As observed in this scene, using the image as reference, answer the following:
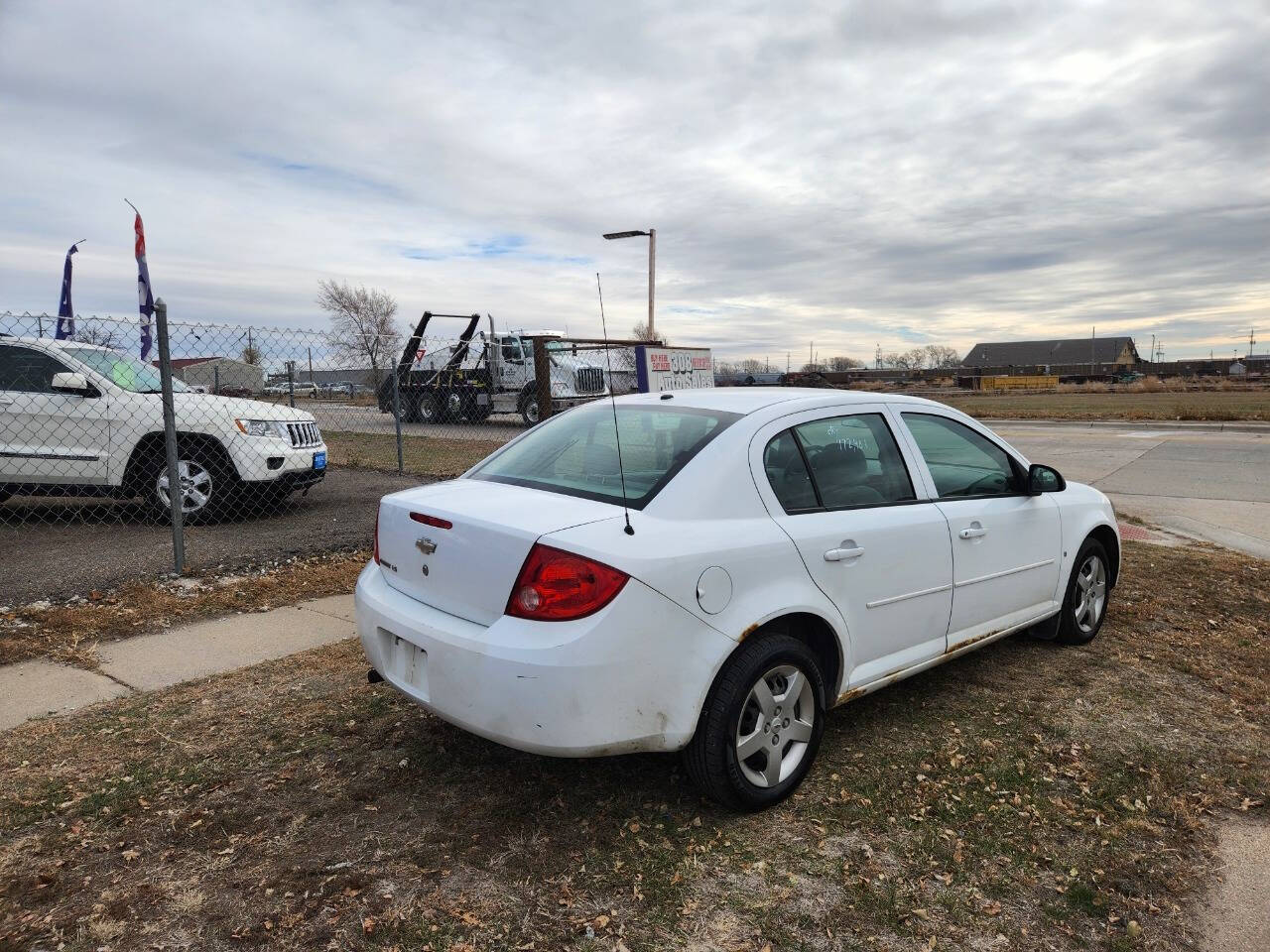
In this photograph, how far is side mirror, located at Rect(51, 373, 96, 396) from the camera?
7035 mm

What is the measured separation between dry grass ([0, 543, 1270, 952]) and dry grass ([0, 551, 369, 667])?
3.79ft

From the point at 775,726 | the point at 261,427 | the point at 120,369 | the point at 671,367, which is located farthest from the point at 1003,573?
the point at 120,369

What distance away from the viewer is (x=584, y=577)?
2.69m

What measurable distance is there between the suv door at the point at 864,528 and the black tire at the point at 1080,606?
1398 mm

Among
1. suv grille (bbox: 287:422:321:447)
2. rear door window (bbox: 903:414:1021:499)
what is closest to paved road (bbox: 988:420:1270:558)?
rear door window (bbox: 903:414:1021:499)

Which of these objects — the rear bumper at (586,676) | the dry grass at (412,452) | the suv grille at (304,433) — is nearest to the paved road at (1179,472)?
the rear bumper at (586,676)

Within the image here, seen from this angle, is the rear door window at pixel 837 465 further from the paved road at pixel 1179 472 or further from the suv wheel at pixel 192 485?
A: the suv wheel at pixel 192 485

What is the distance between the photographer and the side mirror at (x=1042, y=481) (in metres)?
4.36

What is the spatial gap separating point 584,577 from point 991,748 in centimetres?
205

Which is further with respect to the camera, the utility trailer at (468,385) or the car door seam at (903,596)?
the utility trailer at (468,385)

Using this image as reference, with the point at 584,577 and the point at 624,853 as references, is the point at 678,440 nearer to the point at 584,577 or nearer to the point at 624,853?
the point at 584,577

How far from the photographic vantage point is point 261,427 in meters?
7.78

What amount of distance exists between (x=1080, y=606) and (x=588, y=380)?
38.7 ft

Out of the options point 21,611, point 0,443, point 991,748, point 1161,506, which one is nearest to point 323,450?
point 0,443
